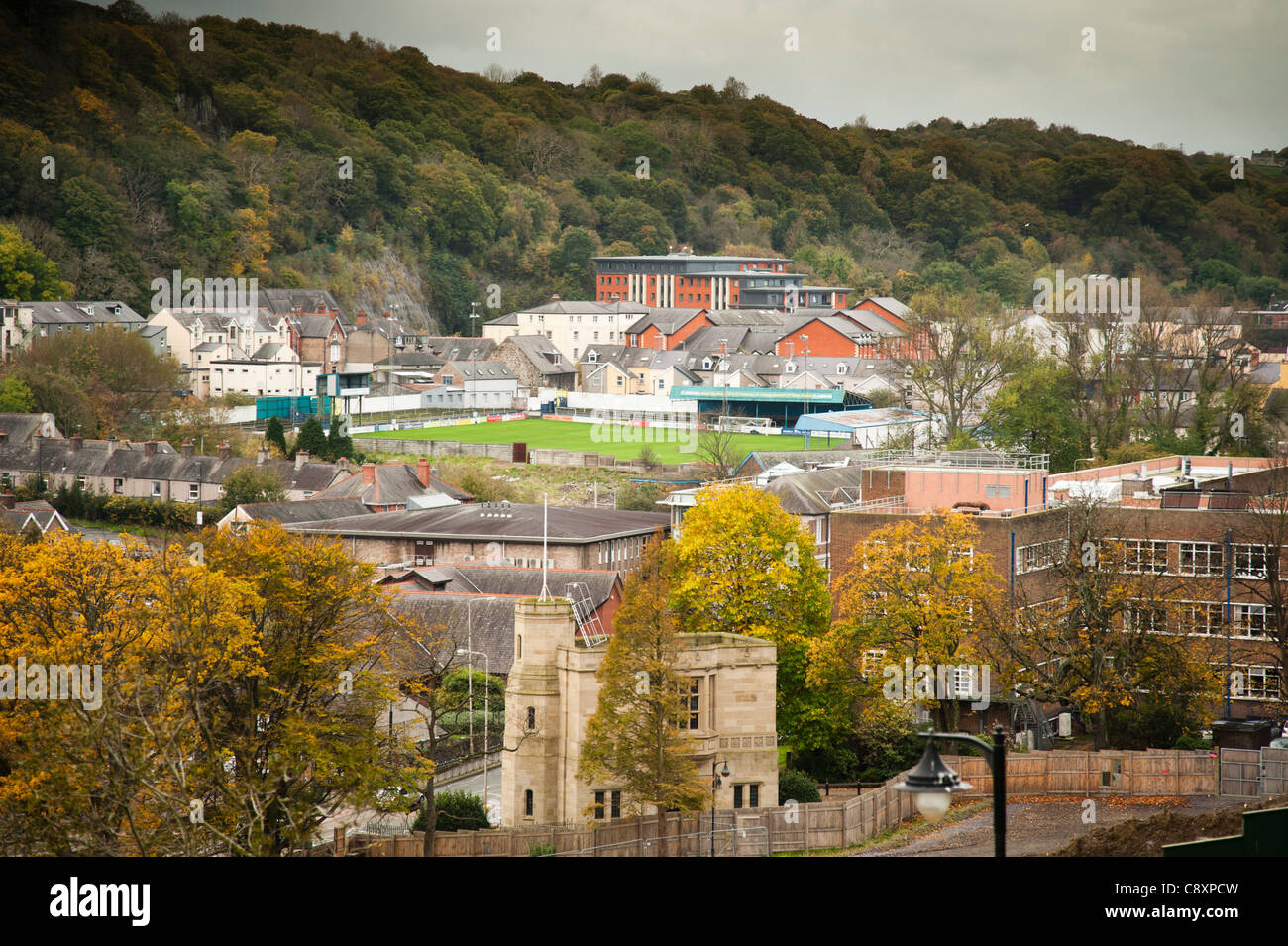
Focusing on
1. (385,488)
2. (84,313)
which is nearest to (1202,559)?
(385,488)

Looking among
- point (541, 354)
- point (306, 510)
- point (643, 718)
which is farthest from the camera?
point (541, 354)

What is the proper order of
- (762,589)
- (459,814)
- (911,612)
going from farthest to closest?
(762,589)
(911,612)
(459,814)

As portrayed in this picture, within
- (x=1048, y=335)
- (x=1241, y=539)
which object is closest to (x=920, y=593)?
(x=1241, y=539)

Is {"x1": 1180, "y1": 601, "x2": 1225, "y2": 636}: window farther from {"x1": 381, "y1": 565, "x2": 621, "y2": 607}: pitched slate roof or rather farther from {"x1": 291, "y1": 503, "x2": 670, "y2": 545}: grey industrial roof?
{"x1": 291, "y1": 503, "x2": 670, "y2": 545}: grey industrial roof

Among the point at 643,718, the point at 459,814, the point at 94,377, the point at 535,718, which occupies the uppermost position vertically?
the point at 94,377

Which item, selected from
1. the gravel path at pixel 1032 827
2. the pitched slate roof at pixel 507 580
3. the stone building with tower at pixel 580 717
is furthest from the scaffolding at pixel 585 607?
the gravel path at pixel 1032 827

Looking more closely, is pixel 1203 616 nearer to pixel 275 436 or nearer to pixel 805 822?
pixel 805 822

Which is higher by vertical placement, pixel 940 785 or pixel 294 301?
pixel 294 301

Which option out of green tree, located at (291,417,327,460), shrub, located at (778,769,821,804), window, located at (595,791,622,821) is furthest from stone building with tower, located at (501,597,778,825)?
green tree, located at (291,417,327,460)

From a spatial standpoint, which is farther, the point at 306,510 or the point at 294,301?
the point at 294,301
